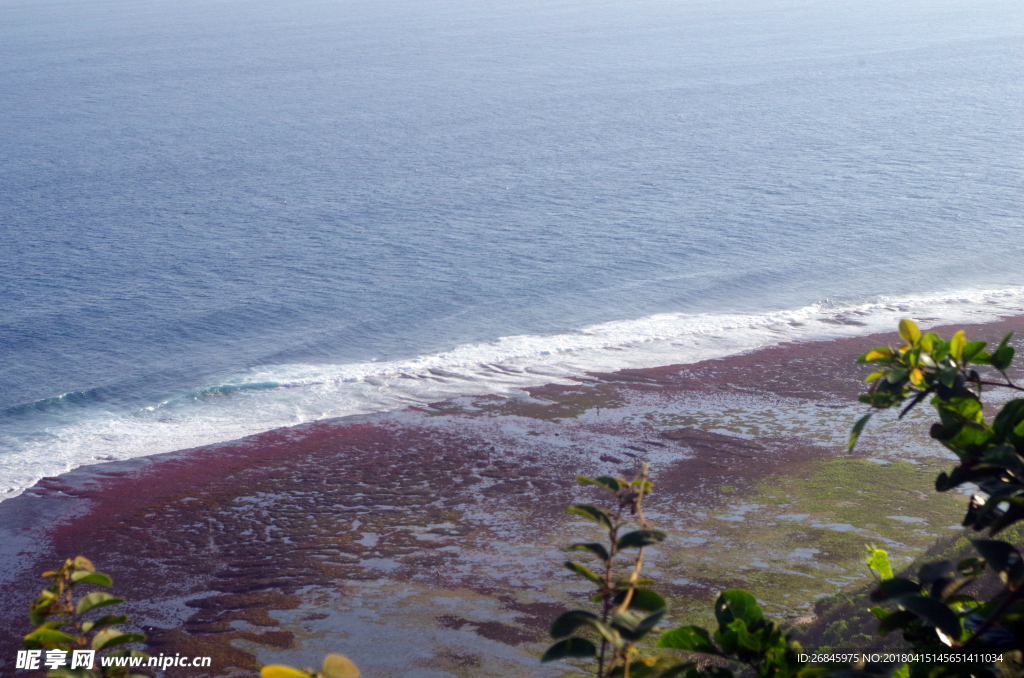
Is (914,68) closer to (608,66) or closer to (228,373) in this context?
(608,66)

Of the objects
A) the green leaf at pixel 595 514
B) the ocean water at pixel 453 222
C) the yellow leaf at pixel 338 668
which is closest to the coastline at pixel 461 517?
the ocean water at pixel 453 222

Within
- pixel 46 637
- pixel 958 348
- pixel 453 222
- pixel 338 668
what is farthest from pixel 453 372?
pixel 338 668

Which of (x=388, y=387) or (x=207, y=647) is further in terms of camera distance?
(x=388, y=387)

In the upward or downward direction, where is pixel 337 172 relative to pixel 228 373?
upward

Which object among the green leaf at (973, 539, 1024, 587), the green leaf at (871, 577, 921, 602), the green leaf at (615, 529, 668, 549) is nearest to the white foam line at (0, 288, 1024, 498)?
the green leaf at (615, 529, 668, 549)

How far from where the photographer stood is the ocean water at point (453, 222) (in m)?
30.5

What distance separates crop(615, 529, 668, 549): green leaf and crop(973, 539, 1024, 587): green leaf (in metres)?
0.96

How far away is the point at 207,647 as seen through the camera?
1395cm

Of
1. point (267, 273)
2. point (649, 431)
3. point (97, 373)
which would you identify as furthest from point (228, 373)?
point (649, 431)

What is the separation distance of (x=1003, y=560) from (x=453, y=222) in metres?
45.1

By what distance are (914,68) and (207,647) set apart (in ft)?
305

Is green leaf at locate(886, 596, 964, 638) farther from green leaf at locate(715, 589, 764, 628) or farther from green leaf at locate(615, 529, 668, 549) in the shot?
green leaf at locate(615, 529, 668, 549)

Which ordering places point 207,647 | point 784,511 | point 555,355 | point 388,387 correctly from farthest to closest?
1. point 555,355
2. point 388,387
3. point 784,511
4. point 207,647

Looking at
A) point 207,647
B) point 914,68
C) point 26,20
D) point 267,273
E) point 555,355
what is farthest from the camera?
point 26,20
